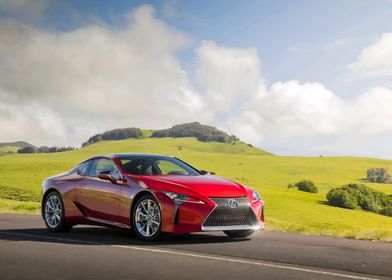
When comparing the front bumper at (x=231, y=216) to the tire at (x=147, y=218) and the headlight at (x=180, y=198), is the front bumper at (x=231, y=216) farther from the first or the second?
the tire at (x=147, y=218)

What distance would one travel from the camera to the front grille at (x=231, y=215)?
9930 mm

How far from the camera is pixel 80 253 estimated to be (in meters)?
8.85

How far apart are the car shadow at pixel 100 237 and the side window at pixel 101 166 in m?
1.20

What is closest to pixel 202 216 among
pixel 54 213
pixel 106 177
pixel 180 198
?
pixel 180 198

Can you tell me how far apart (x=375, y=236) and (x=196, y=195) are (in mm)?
4361

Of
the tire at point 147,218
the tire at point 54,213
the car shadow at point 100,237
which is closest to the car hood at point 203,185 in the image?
the tire at point 147,218

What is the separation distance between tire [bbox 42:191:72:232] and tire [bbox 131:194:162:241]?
2.31 meters

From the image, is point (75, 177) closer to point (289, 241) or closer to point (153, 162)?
point (153, 162)

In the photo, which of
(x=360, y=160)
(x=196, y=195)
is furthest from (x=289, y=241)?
(x=360, y=160)

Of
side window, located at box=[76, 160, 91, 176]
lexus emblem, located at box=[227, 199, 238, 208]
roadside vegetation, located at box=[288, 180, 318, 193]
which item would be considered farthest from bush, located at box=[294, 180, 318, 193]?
lexus emblem, located at box=[227, 199, 238, 208]

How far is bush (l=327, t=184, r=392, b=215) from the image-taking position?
3558 inches

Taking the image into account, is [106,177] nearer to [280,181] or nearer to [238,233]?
[238,233]

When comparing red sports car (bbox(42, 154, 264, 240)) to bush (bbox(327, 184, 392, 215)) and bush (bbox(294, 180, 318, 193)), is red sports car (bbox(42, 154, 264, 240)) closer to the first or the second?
bush (bbox(327, 184, 392, 215))

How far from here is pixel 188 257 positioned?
8.42 metres
